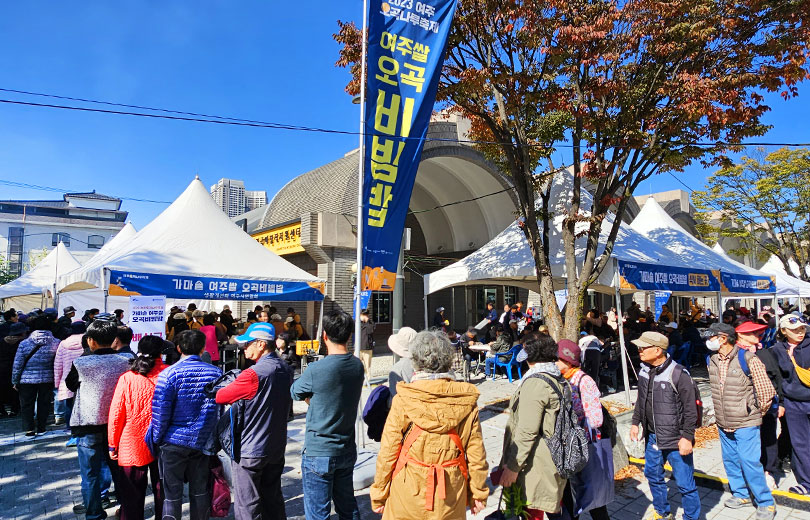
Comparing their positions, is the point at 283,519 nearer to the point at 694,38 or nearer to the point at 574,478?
the point at 574,478

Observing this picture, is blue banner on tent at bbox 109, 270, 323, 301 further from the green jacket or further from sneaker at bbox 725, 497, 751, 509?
sneaker at bbox 725, 497, 751, 509

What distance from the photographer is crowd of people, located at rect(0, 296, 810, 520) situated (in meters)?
2.52

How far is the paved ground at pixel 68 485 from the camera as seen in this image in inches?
163

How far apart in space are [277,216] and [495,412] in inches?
552

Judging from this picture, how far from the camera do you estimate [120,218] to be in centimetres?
6084

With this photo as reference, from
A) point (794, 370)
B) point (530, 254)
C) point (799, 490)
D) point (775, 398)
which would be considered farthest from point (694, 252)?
point (799, 490)

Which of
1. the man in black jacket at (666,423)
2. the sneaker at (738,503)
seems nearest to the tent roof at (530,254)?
the sneaker at (738,503)

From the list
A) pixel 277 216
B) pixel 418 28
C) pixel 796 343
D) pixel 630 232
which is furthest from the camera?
pixel 277 216

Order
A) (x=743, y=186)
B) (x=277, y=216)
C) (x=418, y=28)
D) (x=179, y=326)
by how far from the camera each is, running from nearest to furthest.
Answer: (x=418, y=28) → (x=179, y=326) → (x=277, y=216) → (x=743, y=186)

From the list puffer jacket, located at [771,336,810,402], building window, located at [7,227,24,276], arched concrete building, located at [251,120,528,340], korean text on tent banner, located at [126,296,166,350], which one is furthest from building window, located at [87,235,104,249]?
puffer jacket, located at [771,336,810,402]

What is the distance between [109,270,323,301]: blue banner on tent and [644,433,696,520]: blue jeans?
7.36 m

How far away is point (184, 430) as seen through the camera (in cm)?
326

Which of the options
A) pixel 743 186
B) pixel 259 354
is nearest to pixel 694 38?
pixel 259 354

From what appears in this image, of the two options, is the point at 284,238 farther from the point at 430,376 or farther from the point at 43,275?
the point at 430,376
